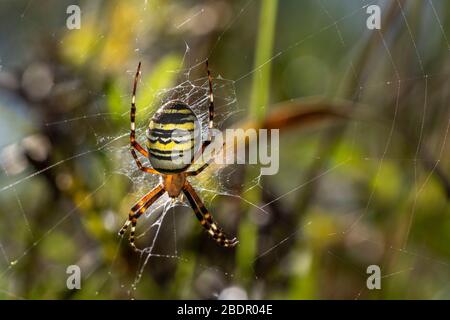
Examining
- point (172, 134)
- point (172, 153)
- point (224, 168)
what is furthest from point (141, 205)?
point (172, 134)

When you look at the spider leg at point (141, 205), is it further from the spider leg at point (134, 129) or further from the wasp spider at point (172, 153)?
→ the spider leg at point (134, 129)

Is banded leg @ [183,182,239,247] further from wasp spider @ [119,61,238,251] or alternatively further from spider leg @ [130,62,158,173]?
spider leg @ [130,62,158,173]

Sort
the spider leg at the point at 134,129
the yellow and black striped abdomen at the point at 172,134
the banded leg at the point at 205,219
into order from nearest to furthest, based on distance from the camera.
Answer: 1. the yellow and black striped abdomen at the point at 172,134
2. the spider leg at the point at 134,129
3. the banded leg at the point at 205,219

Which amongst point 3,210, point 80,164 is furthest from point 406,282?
point 3,210

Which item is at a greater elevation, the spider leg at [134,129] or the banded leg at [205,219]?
the spider leg at [134,129]

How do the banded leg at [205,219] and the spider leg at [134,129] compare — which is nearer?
the spider leg at [134,129]

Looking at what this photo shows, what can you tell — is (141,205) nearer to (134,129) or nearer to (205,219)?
(205,219)

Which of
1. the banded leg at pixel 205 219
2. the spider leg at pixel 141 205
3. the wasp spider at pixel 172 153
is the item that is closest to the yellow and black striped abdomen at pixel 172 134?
the wasp spider at pixel 172 153

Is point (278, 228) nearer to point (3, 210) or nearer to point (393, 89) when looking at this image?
point (393, 89)
